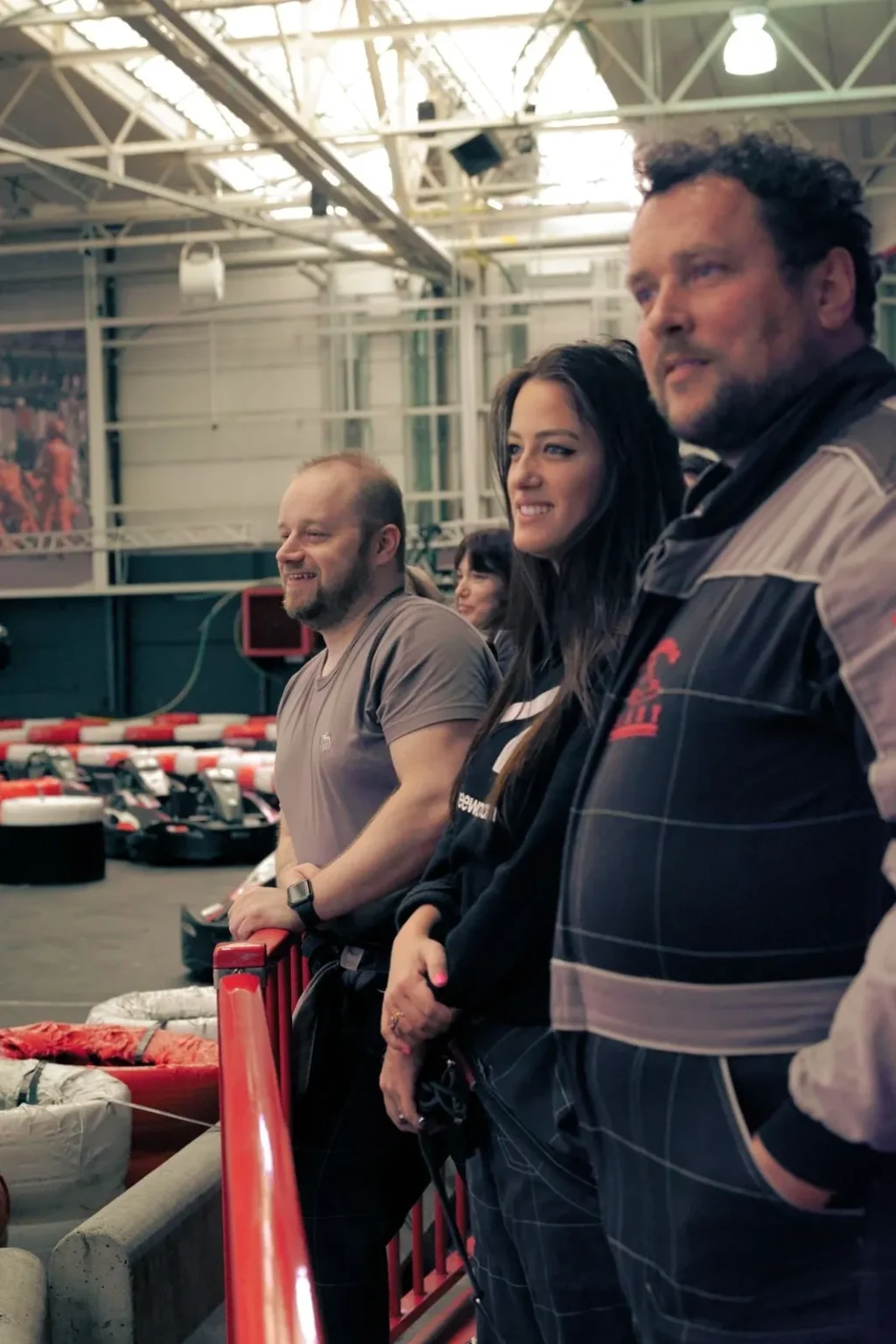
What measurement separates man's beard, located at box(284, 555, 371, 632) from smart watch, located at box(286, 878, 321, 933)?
1.50ft

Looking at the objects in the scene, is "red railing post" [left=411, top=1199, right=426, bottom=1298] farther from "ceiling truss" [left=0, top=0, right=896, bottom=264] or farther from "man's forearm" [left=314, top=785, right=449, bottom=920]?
"ceiling truss" [left=0, top=0, right=896, bottom=264]

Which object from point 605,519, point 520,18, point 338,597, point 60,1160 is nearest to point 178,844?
point 520,18

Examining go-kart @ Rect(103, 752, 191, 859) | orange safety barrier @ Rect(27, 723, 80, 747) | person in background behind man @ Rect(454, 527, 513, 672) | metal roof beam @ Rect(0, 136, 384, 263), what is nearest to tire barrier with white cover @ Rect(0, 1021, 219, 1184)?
person in background behind man @ Rect(454, 527, 513, 672)

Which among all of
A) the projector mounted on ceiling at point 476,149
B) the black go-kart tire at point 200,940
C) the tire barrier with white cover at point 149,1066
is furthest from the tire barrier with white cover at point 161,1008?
the projector mounted on ceiling at point 476,149

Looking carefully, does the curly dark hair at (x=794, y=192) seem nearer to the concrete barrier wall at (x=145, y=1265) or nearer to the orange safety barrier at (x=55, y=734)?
the concrete barrier wall at (x=145, y=1265)

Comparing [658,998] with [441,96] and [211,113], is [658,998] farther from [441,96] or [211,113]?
[211,113]

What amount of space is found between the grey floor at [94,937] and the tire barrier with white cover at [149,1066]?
74.5 inches

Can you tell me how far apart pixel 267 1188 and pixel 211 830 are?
28.3 ft

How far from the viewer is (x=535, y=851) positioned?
1497 millimetres

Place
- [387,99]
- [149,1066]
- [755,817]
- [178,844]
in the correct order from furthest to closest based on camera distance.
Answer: [387,99]
[178,844]
[149,1066]
[755,817]

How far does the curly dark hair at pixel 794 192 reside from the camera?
3.87 ft

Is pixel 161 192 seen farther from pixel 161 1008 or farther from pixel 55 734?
pixel 161 1008

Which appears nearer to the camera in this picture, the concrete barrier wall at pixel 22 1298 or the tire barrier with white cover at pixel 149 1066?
the concrete barrier wall at pixel 22 1298

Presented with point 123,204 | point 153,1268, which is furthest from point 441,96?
point 153,1268
